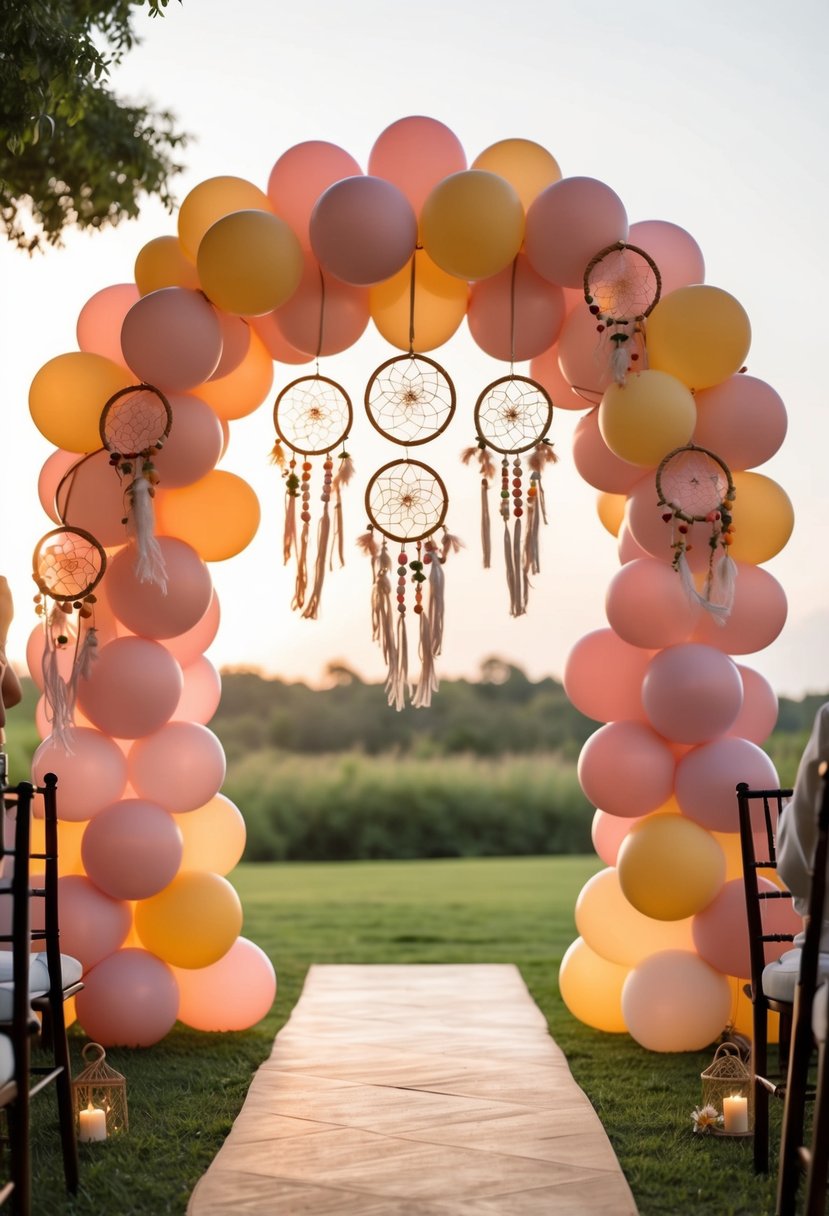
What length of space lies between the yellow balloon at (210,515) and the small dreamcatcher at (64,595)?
394mm

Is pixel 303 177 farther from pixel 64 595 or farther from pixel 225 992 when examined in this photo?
pixel 225 992

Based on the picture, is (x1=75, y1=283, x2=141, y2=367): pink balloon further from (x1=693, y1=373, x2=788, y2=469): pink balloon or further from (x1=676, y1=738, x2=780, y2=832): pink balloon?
(x1=676, y1=738, x2=780, y2=832): pink balloon

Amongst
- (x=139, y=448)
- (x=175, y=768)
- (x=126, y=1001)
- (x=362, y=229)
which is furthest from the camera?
(x=175, y=768)

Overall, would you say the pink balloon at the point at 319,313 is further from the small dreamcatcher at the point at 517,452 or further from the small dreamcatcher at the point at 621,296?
the small dreamcatcher at the point at 621,296

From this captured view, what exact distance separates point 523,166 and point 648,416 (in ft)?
3.01

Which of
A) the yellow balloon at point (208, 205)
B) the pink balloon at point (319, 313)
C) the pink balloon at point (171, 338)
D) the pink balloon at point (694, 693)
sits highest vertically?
the yellow balloon at point (208, 205)

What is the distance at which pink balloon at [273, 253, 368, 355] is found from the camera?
3639 mm

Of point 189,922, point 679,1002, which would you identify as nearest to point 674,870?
point 679,1002

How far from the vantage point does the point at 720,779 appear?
3426 mm

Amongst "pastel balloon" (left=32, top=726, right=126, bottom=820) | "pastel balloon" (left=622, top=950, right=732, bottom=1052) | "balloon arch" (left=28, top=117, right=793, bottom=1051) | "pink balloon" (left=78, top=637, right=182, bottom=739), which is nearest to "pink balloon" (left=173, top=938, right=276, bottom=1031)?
"balloon arch" (left=28, top=117, right=793, bottom=1051)

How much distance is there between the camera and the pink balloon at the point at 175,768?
3668 millimetres

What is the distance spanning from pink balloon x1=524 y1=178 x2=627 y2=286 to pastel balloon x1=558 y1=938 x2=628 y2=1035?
2144 millimetres

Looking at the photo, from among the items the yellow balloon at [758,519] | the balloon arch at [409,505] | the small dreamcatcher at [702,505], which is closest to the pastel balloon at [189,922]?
the balloon arch at [409,505]

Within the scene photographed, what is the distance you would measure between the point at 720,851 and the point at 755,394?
1328mm
